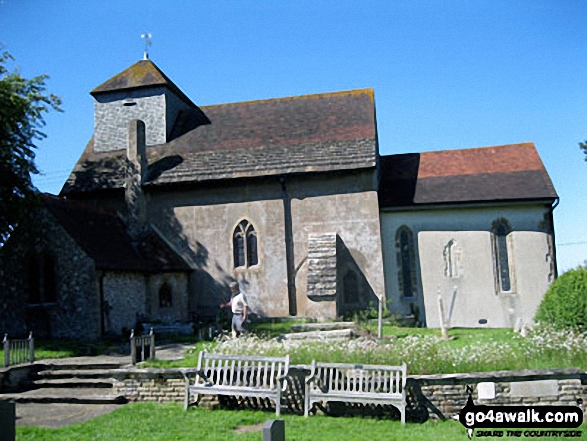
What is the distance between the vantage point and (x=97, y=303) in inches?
796

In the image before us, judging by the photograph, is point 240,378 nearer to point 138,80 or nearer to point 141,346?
point 141,346

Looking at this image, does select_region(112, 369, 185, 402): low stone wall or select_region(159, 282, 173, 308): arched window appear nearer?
select_region(112, 369, 185, 402): low stone wall

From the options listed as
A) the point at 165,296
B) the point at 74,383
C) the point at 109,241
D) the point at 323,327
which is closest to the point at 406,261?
the point at 323,327

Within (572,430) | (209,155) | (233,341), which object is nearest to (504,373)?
(572,430)

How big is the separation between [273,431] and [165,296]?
18.6 m

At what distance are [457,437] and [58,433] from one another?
23.2 feet

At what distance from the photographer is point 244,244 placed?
25.0m

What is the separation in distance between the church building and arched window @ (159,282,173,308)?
0.19 feet

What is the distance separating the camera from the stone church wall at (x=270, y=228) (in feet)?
78.9

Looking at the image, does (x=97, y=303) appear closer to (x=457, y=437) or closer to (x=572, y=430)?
(x=457, y=437)

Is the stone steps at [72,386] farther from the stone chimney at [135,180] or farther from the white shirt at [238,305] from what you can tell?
the stone chimney at [135,180]

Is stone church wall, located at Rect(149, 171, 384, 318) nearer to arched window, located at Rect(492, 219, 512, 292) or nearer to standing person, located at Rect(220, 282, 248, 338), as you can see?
arched window, located at Rect(492, 219, 512, 292)

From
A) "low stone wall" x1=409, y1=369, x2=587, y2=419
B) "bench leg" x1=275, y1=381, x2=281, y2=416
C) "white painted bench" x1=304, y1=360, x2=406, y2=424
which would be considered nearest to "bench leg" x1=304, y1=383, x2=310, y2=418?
"white painted bench" x1=304, y1=360, x2=406, y2=424

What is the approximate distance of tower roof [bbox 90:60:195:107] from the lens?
95.9ft
